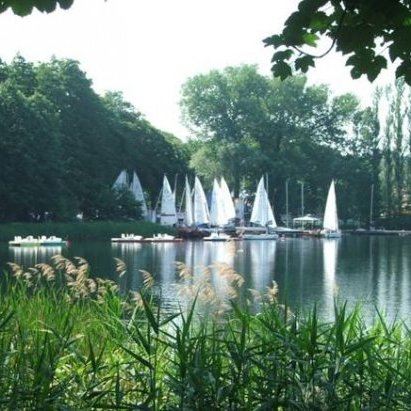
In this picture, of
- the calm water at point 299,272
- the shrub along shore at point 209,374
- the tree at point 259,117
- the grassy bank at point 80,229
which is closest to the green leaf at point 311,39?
the shrub along shore at point 209,374

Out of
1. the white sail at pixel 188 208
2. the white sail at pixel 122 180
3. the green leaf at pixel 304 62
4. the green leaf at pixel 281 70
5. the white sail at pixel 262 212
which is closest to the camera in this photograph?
the green leaf at pixel 304 62

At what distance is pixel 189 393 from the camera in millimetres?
4305

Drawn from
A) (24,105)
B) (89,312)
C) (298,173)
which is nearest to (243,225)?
(298,173)

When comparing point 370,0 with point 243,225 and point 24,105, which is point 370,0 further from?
point 243,225

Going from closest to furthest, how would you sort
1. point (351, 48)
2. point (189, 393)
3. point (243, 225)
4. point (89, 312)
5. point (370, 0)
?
point (370, 0) < point (351, 48) < point (189, 393) < point (89, 312) < point (243, 225)

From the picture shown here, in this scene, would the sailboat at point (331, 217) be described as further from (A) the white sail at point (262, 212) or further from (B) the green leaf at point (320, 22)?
(B) the green leaf at point (320, 22)

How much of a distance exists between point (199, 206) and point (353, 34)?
6653cm

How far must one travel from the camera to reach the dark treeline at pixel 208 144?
52.7m

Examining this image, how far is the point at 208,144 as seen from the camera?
77.1 m

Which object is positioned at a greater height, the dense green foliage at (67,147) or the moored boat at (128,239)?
the dense green foliage at (67,147)

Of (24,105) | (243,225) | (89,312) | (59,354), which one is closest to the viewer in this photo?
(59,354)

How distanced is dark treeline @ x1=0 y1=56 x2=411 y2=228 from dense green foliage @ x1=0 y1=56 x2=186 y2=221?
0.09 m

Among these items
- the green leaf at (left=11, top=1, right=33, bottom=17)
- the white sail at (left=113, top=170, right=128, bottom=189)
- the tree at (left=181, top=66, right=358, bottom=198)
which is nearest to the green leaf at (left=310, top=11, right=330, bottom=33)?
the green leaf at (left=11, top=1, right=33, bottom=17)

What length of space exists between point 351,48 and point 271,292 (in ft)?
10.3
